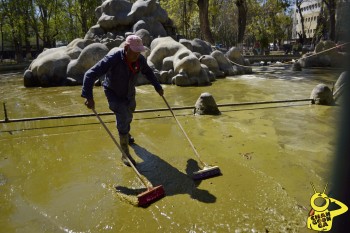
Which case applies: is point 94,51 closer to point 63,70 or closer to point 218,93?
point 63,70

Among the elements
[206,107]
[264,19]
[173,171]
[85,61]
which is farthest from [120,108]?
[264,19]

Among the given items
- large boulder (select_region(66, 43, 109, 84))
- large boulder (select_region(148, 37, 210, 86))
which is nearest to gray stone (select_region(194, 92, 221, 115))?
large boulder (select_region(148, 37, 210, 86))

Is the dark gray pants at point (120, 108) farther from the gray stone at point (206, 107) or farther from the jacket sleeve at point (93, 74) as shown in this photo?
the gray stone at point (206, 107)

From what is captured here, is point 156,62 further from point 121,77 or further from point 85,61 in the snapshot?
point 121,77

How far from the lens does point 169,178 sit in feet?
11.9

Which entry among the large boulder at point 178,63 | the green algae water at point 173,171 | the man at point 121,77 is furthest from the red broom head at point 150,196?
the large boulder at point 178,63

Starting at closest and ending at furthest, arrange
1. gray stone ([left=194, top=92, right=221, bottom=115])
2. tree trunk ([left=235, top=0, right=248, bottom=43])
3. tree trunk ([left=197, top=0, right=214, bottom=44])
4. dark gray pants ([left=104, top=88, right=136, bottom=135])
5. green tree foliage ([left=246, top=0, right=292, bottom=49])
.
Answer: dark gray pants ([left=104, top=88, right=136, bottom=135]) → gray stone ([left=194, top=92, right=221, bottom=115]) → tree trunk ([left=197, top=0, right=214, bottom=44]) → tree trunk ([left=235, top=0, right=248, bottom=43]) → green tree foliage ([left=246, top=0, right=292, bottom=49])

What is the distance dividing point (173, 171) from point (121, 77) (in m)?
1.31

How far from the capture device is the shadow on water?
3247 millimetres

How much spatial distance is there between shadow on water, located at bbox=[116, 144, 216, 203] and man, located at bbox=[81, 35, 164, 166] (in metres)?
0.27

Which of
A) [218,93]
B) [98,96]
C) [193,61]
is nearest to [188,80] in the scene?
[193,61]

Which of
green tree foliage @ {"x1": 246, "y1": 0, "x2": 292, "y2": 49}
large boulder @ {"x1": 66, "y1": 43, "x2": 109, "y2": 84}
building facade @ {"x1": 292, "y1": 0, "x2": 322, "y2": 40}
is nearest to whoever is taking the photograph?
large boulder @ {"x1": 66, "y1": 43, "x2": 109, "y2": 84}

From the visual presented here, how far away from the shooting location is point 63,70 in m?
13.0

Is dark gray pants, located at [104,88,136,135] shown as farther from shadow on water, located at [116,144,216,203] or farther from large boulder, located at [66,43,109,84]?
large boulder, located at [66,43,109,84]
